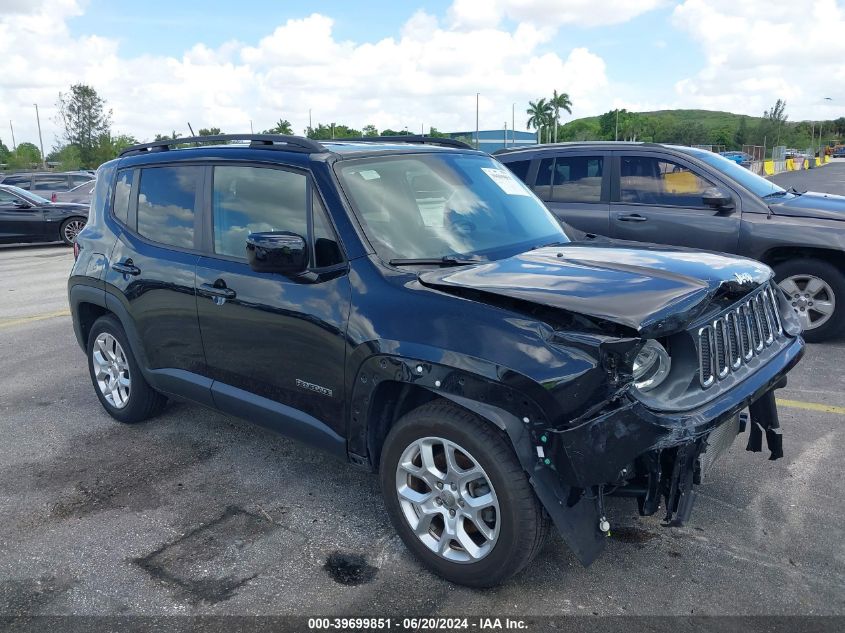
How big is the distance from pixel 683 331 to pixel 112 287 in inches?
143

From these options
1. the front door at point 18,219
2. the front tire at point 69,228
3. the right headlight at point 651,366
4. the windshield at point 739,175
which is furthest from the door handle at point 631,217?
the front door at point 18,219

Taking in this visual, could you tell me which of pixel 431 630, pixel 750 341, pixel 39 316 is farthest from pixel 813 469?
pixel 39 316

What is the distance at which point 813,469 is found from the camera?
4.11m

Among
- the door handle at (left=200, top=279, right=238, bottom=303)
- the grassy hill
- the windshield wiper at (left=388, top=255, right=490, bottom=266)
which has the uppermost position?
the grassy hill

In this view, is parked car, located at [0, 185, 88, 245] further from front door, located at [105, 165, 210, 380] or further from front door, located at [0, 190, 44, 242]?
front door, located at [105, 165, 210, 380]

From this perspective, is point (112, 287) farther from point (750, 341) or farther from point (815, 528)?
point (815, 528)

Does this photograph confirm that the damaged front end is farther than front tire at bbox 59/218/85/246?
No

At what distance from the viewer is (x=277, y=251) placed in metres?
3.27

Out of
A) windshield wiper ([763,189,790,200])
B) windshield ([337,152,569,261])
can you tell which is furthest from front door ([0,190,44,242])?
windshield wiper ([763,189,790,200])

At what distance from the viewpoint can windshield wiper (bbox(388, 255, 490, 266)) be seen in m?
3.34

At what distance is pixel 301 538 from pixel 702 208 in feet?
17.5

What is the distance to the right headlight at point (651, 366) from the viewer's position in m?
2.81

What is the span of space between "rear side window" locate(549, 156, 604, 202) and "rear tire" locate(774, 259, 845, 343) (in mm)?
1987

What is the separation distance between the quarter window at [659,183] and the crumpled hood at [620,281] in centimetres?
376
